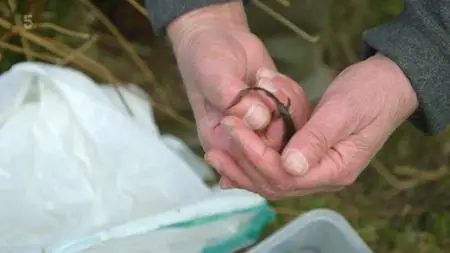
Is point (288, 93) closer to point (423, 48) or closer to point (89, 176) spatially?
point (423, 48)

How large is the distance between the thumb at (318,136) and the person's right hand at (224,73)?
3cm

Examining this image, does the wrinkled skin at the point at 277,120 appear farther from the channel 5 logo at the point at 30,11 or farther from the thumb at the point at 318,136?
the channel 5 logo at the point at 30,11

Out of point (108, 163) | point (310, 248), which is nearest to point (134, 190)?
point (108, 163)

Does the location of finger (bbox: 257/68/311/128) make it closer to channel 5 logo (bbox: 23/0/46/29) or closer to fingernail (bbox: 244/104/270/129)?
fingernail (bbox: 244/104/270/129)

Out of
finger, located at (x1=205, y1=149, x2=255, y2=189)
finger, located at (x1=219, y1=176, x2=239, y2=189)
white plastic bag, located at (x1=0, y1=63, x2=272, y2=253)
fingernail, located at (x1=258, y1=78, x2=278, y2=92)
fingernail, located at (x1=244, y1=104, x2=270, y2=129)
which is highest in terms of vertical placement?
fingernail, located at (x1=244, y1=104, x2=270, y2=129)

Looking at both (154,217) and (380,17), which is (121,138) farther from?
(380,17)

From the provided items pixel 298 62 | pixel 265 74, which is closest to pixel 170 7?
pixel 265 74

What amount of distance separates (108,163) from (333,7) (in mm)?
321

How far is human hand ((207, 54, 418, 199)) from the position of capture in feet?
1.63

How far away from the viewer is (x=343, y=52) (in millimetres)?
921

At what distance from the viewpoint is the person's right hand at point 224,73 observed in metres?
0.53

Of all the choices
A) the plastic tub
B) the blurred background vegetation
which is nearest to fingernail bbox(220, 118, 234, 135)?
the plastic tub

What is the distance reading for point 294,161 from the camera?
48 centimetres

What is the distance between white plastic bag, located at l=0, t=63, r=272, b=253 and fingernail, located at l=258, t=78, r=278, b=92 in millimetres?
197
